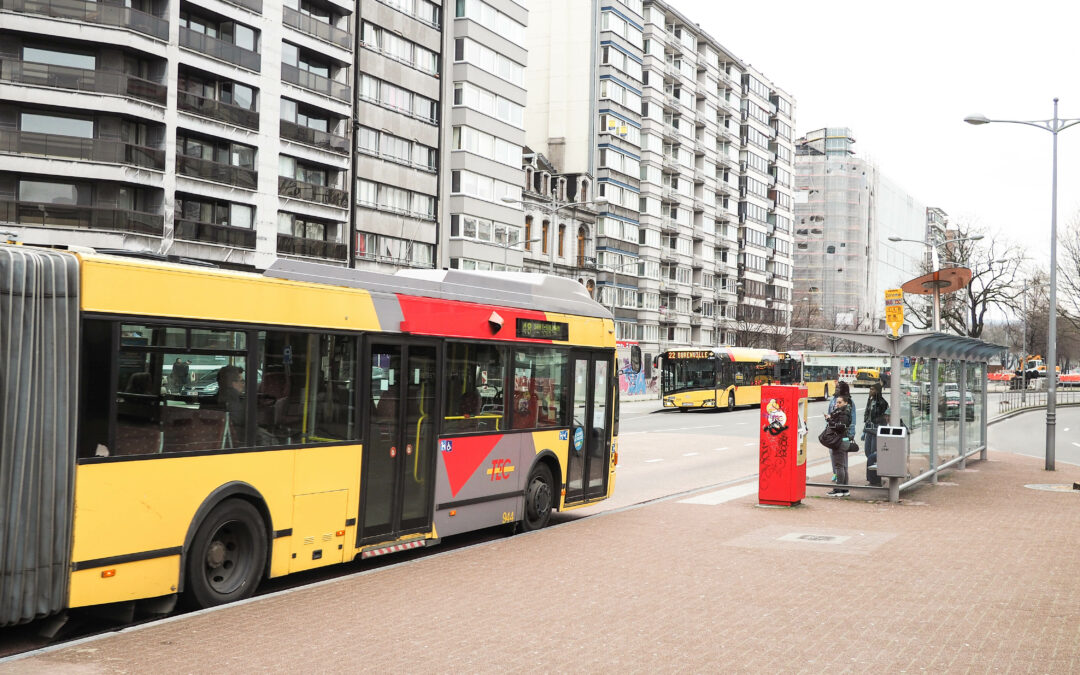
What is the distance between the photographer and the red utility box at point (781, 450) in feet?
50.2

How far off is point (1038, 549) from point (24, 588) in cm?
1035

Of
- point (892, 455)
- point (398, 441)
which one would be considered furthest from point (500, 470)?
point (892, 455)

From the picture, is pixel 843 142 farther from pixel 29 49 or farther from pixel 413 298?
pixel 413 298

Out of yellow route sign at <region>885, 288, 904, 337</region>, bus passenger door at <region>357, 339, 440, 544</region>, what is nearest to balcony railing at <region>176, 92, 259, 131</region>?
yellow route sign at <region>885, 288, 904, 337</region>

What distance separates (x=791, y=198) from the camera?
119875 millimetres

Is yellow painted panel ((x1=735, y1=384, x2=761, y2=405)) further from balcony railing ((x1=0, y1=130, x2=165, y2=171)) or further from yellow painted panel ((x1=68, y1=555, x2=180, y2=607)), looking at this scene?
yellow painted panel ((x1=68, y1=555, x2=180, y2=607))

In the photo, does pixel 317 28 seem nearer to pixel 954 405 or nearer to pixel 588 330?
pixel 954 405

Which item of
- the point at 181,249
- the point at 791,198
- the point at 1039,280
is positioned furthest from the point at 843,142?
the point at 181,249

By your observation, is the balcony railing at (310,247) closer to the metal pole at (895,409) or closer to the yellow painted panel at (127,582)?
the metal pole at (895,409)

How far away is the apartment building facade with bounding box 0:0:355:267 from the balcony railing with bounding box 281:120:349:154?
0.07 m

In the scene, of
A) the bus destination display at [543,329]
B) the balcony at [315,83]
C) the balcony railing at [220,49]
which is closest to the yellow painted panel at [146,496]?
the bus destination display at [543,329]

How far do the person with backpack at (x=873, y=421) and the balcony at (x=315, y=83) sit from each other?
119ft

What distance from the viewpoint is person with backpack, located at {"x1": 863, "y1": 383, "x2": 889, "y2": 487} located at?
18203 mm

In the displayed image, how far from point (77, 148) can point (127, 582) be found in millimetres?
36321
